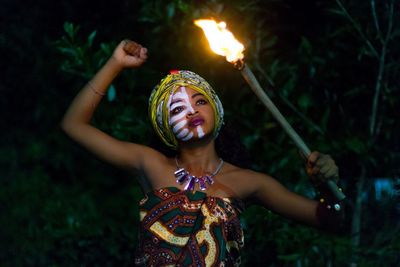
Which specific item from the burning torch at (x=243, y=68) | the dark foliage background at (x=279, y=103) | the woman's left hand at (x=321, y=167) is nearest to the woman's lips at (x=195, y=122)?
the burning torch at (x=243, y=68)

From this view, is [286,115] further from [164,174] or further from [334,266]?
[164,174]

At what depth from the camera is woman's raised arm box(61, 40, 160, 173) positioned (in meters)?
4.84

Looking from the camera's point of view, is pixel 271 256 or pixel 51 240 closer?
pixel 271 256

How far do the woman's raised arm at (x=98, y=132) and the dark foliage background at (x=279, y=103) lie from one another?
2.38 ft

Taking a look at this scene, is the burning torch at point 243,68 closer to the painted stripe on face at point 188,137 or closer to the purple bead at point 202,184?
the painted stripe on face at point 188,137

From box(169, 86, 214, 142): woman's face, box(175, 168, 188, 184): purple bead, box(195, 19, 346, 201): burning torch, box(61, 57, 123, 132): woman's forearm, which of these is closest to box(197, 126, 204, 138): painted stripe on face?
box(169, 86, 214, 142): woman's face

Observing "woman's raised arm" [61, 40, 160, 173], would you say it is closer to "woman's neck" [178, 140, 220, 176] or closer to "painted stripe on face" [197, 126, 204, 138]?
"woman's neck" [178, 140, 220, 176]

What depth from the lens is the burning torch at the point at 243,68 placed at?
4414mm

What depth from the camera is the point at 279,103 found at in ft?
21.1

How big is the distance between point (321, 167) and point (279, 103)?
211cm

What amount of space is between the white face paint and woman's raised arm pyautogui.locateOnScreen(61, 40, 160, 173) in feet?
0.80

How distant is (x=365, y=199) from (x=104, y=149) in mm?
2304

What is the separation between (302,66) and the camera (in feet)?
21.8

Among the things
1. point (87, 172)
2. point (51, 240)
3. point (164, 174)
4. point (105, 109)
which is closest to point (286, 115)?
point (105, 109)
